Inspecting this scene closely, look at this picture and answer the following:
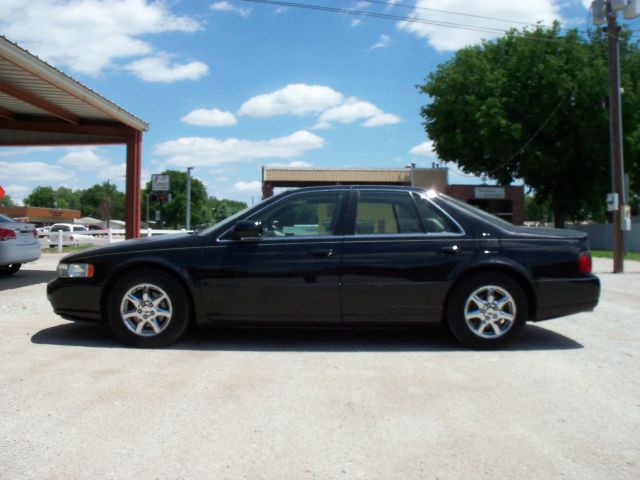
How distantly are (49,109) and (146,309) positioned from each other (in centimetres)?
886

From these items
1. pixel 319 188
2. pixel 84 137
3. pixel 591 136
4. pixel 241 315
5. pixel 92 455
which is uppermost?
pixel 591 136

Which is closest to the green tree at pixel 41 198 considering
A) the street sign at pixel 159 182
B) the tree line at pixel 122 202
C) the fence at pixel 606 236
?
the tree line at pixel 122 202

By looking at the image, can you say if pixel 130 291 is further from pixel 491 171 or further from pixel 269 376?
pixel 491 171

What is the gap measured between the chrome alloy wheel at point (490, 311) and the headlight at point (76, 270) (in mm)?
3594

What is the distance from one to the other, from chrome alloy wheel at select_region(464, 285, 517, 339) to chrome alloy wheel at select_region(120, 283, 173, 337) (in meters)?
2.83

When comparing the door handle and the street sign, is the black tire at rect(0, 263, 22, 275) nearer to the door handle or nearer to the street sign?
the door handle

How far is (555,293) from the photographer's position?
5.39m

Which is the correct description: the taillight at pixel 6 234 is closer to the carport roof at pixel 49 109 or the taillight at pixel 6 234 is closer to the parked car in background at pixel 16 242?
the parked car in background at pixel 16 242

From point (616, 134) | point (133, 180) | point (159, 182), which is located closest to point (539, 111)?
point (616, 134)

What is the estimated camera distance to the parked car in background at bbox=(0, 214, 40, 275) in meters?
10.4

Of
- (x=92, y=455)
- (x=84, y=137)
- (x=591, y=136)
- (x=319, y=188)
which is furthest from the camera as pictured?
(x=591, y=136)

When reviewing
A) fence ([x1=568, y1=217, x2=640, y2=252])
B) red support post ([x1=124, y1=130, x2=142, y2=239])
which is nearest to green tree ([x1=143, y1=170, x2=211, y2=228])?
fence ([x1=568, y1=217, x2=640, y2=252])

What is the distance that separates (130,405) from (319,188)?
2.82 meters

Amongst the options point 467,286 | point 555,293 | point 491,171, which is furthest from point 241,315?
point 491,171
